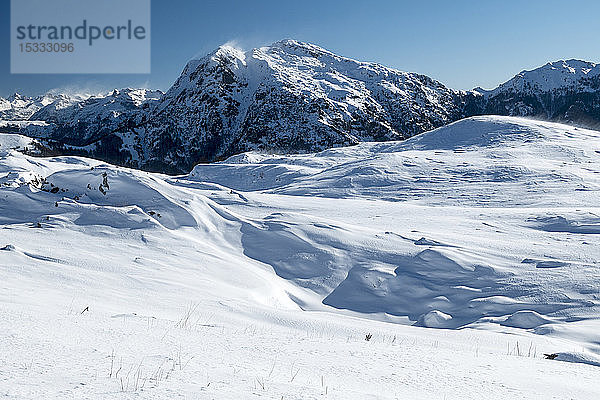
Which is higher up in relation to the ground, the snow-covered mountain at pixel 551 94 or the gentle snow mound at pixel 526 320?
the snow-covered mountain at pixel 551 94

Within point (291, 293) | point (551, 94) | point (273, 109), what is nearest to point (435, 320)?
point (291, 293)

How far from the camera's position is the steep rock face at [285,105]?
114 metres

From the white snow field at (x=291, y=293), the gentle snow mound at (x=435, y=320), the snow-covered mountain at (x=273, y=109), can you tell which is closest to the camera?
the white snow field at (x=291, y=293)

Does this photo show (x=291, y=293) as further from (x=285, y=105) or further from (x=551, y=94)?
(x=551, y=94)

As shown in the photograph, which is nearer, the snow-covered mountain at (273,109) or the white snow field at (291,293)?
the white snow field at (291,293)

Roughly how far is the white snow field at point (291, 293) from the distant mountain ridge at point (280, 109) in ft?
307

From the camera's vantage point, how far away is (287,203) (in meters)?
14.5

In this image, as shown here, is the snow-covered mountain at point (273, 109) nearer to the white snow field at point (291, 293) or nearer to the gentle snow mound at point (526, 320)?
the white snow field at point (291, 293)

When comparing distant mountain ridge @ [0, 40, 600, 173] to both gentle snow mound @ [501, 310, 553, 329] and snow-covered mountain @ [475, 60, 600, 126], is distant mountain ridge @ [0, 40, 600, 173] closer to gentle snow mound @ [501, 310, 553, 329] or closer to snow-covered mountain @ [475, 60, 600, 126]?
snow-covered mountain @ [475, 60, 600, 126]

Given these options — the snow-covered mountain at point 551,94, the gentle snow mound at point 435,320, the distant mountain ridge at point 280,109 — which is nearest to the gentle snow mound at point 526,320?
the gentle snow mound at point 435,320

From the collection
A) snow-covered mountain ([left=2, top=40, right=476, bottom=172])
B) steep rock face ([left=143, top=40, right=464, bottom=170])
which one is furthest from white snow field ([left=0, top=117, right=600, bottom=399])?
steep rock face ([left=143, top=40, right=464, bottom=170])

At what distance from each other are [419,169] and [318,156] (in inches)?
446

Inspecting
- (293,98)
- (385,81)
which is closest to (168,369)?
(293,98)

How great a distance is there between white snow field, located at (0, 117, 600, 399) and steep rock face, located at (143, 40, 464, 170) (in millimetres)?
91208
